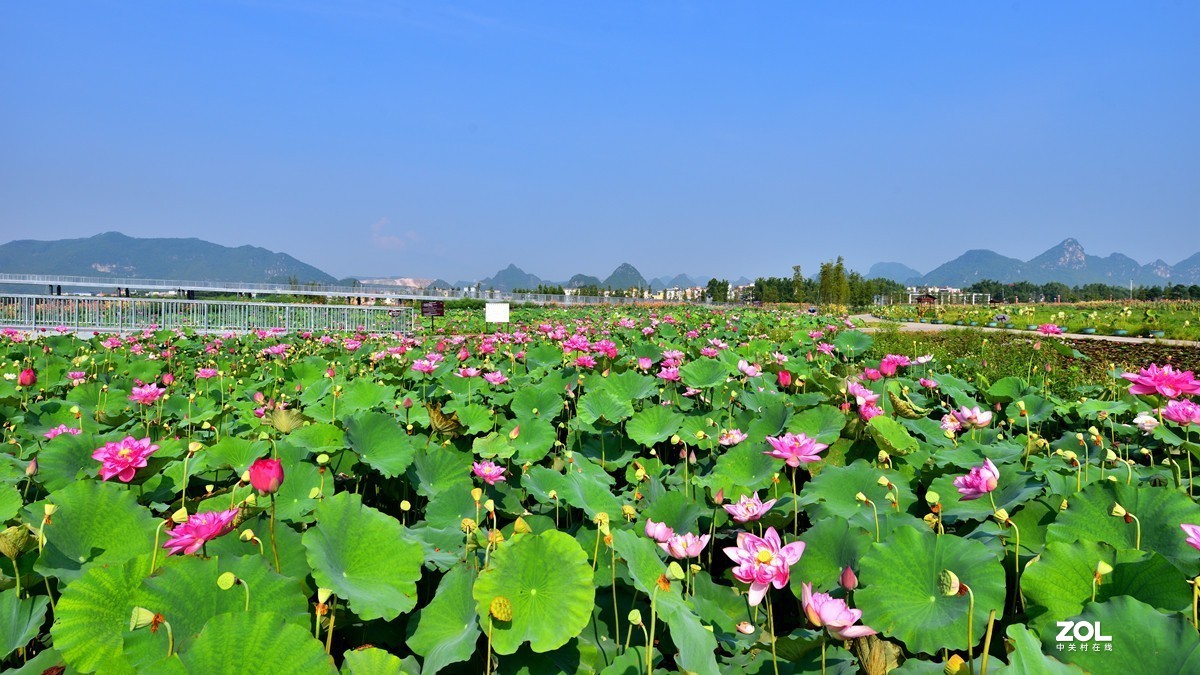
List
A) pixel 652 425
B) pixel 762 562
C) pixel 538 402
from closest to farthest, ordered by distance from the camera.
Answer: pixel 762 562 < pixel 652 425 < pixel 538 402

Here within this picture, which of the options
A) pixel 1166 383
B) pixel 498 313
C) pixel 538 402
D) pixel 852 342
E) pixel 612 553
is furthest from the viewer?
pixel 498 313

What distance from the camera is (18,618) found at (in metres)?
1.09

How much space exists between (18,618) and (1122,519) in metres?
2.11

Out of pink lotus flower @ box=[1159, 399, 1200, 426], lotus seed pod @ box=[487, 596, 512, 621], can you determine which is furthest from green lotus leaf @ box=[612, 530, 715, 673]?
pink lotus flower @ box=[1159, 399, 1200, 426]

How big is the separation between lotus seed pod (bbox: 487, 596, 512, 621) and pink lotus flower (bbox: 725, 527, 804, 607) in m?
0.37

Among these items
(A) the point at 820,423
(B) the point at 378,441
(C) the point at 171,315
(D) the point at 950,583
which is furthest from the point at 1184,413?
(C) the point at 171,315

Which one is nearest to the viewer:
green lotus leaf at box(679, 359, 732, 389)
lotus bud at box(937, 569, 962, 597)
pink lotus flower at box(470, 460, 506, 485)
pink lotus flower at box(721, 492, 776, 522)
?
lotus bud at box(937, 569, 962, 597)

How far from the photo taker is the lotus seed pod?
3.25ft

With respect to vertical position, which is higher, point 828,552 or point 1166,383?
point 1166,383

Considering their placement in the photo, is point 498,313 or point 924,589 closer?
point 924,589

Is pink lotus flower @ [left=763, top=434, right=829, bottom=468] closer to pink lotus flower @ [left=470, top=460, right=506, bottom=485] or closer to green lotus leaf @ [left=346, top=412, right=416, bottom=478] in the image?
pink lotus flower @ [left=470, top=460, right=506, bottom=485]

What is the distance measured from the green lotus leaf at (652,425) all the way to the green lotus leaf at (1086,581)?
4.65 ft

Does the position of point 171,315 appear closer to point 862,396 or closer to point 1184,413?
point 862,396

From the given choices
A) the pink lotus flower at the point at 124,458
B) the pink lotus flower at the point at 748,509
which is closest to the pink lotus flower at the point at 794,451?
the pink lotus flower at the point at 748,509
